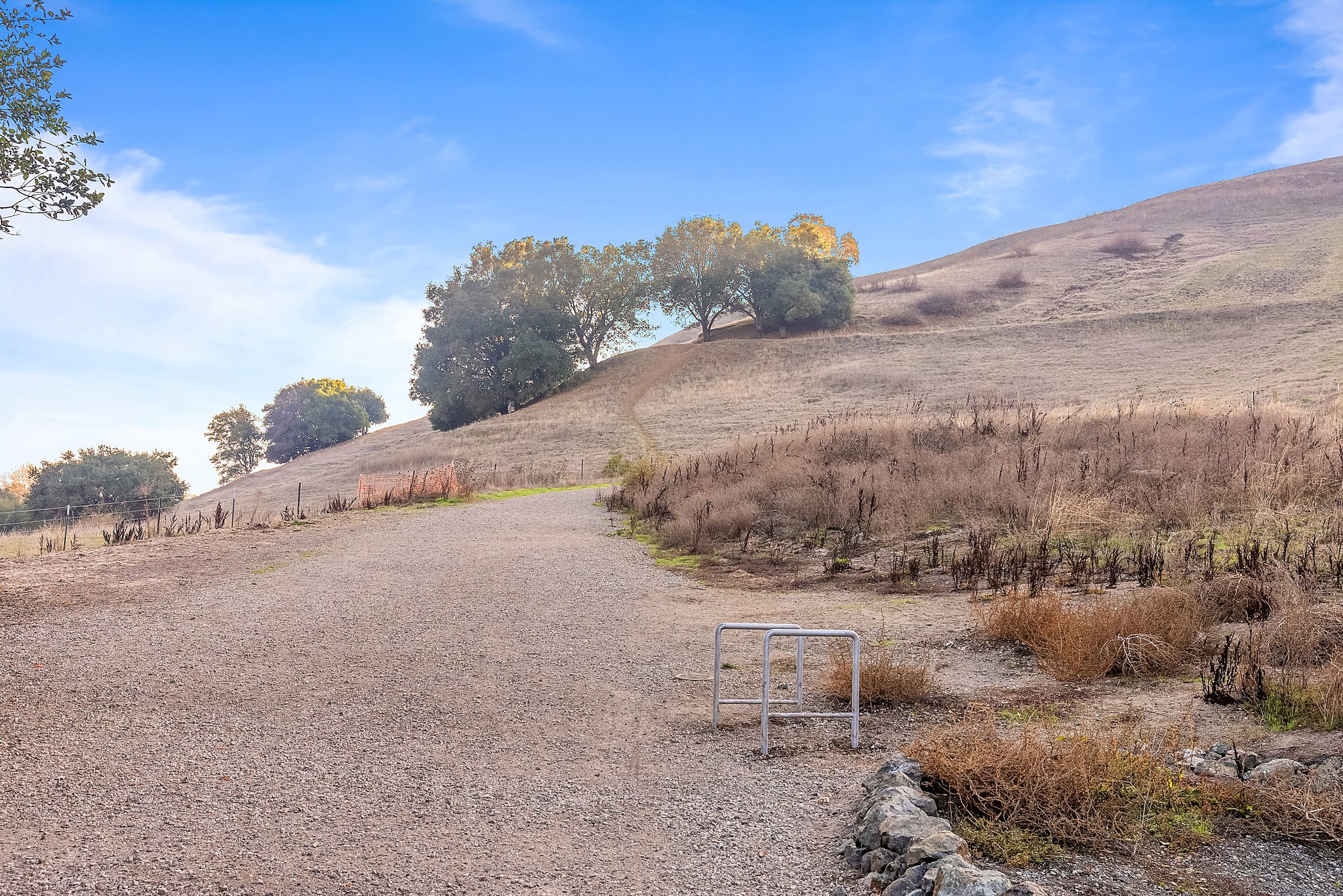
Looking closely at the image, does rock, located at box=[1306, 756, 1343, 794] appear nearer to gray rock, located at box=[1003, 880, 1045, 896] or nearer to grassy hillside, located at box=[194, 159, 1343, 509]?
gray rock, located at box=[1003, 880, 1045, 896]

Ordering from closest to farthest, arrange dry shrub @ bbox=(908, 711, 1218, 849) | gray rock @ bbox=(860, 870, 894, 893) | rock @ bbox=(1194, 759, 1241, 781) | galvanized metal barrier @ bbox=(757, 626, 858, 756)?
gray rock @ bbox=(860, 870, 894, 893)
dry shrub @ bbox=(908, 711, 1218, 849)
rock @ bbox=(1194, 759, 1241, 781)
galvanized metal barrier @ bbox=(757, 626, 858, 756)

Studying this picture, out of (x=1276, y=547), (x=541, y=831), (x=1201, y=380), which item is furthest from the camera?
(x=1201, y=380)

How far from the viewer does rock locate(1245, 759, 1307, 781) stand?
485cm

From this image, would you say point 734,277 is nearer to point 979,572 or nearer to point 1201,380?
point 1201,380

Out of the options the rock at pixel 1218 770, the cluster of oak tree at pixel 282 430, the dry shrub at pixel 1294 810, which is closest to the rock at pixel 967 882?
the dry shrub at pixel 1294 810

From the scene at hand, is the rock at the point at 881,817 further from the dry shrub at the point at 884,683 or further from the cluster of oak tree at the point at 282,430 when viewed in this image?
the cluster of oak tree at the point at 282,430

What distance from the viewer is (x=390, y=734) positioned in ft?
21.2

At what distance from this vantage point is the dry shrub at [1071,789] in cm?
450

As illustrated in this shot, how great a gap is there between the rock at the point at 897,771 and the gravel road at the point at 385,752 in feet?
0.84

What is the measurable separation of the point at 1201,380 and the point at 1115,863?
1536 inches

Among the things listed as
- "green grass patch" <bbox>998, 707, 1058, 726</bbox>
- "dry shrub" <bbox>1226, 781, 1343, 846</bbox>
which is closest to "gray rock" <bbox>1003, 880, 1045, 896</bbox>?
"dry shrub" <bbox>1226, 781, 1343, 846</bbox>

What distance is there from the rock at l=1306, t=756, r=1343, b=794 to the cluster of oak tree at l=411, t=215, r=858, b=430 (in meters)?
58.7

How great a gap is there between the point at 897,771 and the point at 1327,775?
7.78ft

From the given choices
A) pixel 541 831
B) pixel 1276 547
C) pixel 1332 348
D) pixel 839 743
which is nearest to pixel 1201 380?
pixel 1332 348
